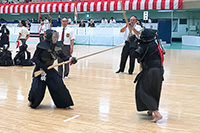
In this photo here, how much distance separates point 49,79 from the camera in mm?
5391

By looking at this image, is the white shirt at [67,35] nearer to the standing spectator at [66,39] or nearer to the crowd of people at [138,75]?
the standing spectator at [66,39]

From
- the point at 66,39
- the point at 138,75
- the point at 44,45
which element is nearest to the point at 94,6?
the point at 66,39

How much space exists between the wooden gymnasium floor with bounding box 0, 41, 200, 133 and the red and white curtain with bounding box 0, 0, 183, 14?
19.1 metres

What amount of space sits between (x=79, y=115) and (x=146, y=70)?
1.46m

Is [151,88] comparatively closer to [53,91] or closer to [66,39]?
[53,91]

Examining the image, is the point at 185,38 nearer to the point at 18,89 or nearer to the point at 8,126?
the point at 18,89

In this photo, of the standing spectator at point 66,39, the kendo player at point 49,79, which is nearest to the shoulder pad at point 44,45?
the kendo player at point 49,79

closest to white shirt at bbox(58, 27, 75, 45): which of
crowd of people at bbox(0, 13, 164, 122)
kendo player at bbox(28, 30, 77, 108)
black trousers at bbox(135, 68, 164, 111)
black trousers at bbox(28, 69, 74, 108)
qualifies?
crowd of people at bbox(0, 13, 164, 122)

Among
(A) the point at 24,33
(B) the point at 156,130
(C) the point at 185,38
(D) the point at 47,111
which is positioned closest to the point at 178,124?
(B) the point at 156,130

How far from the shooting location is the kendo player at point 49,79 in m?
5.36

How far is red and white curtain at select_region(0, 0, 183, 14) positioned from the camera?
26.9 meters

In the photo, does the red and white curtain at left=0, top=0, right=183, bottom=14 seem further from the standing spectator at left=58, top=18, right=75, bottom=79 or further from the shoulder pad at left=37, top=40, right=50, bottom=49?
the shoulder pad at left=37, top=40, right=50, bottom=49

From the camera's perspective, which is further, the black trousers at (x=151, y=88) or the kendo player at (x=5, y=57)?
the kendo player at (x=5, y=57)

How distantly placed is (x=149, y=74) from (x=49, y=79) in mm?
1909
